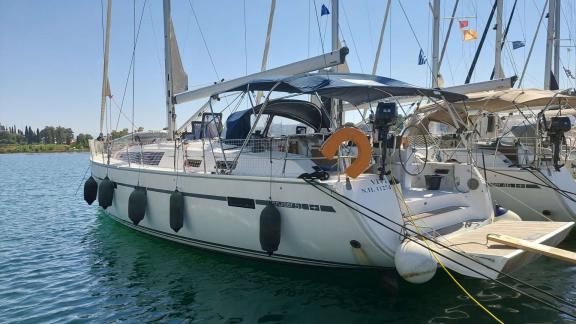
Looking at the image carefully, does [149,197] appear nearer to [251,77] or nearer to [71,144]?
[251,77]

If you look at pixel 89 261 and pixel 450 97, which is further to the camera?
pixel 89 261

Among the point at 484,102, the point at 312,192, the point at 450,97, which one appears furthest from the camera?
the point at 484,102

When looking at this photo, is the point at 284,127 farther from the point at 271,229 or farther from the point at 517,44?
the point at 517,44

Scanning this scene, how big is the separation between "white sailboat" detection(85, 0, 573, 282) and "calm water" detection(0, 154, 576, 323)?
1.29 feet

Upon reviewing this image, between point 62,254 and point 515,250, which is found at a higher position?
point 515,250

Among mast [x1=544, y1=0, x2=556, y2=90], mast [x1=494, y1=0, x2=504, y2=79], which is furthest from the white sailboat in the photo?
mast [x1=544, y1=0, x2=556, y2=90]

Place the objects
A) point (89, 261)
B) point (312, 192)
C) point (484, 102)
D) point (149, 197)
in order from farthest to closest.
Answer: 1. point (484, 102)
2. point (149, 197)
3. point (89, 261)
4. point (312, 192)

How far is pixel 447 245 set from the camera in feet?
18.4

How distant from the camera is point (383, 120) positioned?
241 inches

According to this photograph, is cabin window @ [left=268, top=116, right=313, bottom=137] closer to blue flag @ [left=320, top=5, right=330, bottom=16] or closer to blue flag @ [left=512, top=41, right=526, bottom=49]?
blue flag @ [left=320, top=5, right=330, bottom=16]

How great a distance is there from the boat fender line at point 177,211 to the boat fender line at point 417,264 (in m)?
4.11

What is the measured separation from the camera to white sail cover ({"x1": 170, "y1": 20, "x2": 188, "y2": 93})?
11445mm

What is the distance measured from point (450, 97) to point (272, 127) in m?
3.33

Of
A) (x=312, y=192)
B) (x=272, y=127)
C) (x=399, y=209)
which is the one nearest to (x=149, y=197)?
(x=272, y=127)
